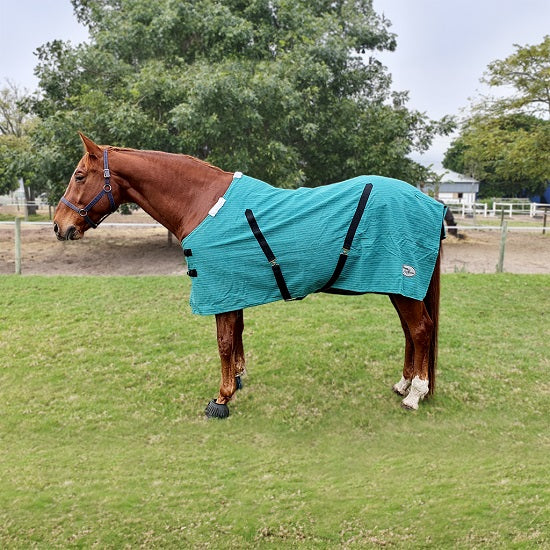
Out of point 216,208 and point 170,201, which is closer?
point 216,208

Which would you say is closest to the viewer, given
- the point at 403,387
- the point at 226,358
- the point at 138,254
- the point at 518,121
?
the point at 226,358

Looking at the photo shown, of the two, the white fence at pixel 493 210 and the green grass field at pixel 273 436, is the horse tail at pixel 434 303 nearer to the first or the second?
the green grass field at pixel 273 436

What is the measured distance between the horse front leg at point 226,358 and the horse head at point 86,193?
1.19 meters

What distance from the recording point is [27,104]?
12422mm

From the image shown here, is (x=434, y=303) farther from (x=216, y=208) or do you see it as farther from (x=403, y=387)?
(x=216, y=208)

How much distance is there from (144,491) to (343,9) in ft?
42.2

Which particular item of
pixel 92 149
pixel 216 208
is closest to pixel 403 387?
pixel 216 208

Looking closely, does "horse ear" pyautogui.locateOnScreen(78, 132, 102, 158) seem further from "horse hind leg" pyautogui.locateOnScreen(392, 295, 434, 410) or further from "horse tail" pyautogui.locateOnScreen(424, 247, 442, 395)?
"horse tail" pyautogui.locateOnScreen(424, 247, 442, 395)

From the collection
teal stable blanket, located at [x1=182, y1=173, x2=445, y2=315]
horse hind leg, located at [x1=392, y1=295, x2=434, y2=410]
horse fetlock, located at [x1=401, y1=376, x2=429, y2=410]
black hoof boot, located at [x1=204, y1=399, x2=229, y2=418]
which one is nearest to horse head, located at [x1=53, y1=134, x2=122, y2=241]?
teal stable blanket, located at [x1=182, y1=173, x2=445, y2=315]

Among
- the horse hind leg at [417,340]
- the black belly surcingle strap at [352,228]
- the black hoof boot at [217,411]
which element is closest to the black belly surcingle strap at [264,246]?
the black belly surcingle strap at [352,228]

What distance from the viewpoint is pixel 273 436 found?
347cm

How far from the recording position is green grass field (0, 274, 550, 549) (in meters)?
2.52

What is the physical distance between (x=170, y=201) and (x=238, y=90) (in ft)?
20.0

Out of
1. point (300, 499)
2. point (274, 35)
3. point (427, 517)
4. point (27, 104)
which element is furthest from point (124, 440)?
point (27, 104)
